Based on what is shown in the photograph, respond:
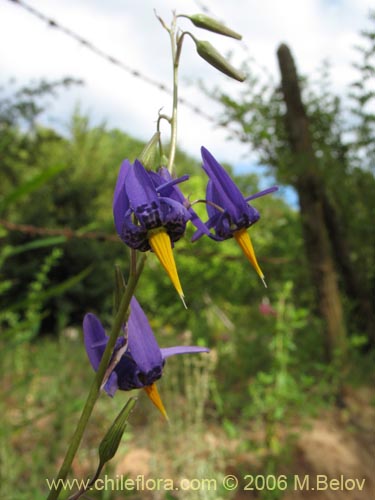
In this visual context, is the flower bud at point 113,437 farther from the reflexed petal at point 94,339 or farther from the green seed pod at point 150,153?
the green seed pod at point 150,153

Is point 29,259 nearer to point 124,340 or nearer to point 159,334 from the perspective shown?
point 159,334

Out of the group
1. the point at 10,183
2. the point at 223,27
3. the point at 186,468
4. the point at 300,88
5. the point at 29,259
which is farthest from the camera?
the point at 10,183

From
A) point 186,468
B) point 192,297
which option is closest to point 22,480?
point 186,468

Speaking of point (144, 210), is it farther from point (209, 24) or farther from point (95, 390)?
point (209, 24)

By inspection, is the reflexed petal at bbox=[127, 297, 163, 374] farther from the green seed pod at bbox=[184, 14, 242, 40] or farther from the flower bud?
the green seed pod at bbox=[184, 14, 242, 40]

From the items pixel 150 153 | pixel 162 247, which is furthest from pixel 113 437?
pixel 150 153

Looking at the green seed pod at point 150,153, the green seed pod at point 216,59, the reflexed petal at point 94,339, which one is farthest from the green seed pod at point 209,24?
the reflexed petal at point 94,339
